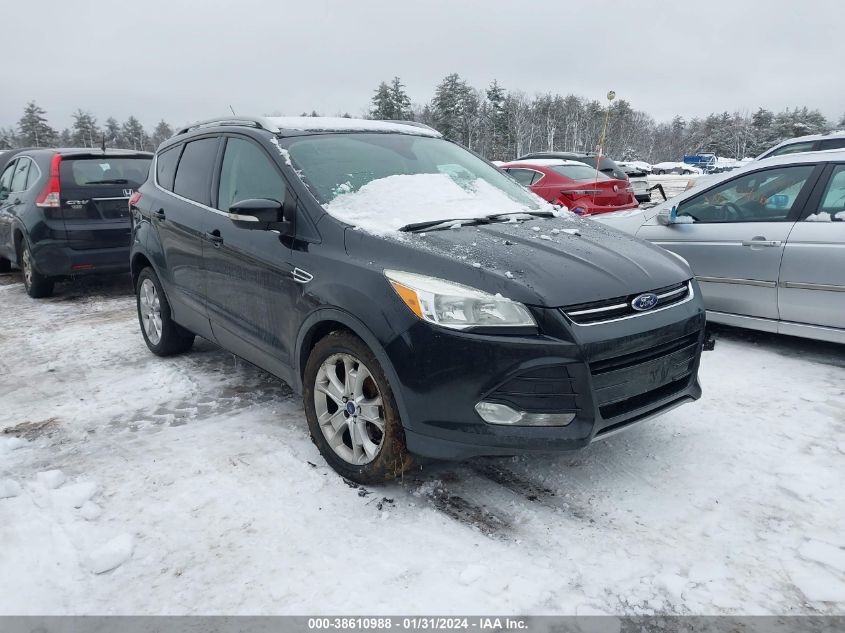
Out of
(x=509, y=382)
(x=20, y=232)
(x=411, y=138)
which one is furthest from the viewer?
(x=20, y=232)

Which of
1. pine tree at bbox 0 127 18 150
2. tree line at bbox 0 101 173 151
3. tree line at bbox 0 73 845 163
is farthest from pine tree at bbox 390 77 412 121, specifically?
pine tree at bbox 0 127 18 150

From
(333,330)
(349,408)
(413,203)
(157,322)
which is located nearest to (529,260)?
(413,203)

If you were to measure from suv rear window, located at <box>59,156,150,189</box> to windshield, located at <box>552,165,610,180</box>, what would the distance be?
6.22 metres

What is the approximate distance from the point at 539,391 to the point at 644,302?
28.2 inches

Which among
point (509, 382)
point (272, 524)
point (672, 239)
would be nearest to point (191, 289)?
point (272, 524)

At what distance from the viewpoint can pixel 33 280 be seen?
292 inches

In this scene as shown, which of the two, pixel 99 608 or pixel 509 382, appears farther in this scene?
pixel 509 382

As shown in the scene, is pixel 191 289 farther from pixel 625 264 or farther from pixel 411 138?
pixel 625 264

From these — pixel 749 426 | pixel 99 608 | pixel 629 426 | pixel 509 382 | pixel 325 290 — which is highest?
pixel 325 290

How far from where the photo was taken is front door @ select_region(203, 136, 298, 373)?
3.40 metres

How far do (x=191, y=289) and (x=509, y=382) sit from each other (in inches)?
111

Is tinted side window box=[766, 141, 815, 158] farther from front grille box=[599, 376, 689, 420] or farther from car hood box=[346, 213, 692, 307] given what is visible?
front grille box=[599, 376, 689, 420]

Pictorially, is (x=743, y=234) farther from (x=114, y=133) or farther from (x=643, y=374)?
(x=114, y=133)

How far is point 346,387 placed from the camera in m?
2.99
